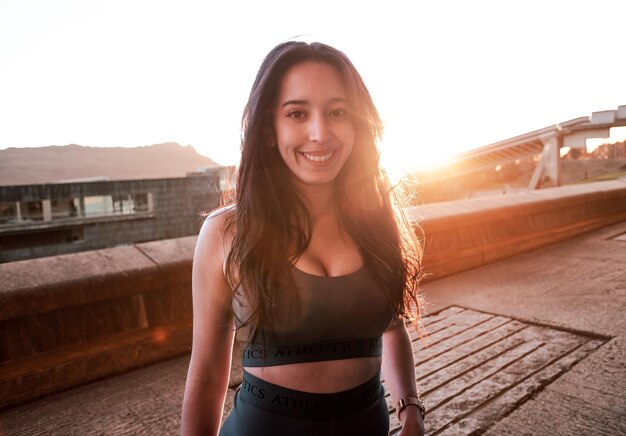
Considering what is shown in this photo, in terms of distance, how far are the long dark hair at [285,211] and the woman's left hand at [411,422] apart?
36 centimetres

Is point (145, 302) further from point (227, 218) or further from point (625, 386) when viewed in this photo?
point (625, 386)

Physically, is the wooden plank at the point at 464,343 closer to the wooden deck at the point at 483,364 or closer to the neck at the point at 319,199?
the wooden deck at the point at 483,364

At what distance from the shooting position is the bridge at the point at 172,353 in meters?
2.43

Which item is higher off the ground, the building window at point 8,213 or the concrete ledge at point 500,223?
the building window at point 8,213

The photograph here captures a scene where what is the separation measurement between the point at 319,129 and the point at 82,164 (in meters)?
189

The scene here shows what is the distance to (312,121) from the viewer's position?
150cm

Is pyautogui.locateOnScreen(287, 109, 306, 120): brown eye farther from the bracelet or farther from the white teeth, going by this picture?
the bracelet

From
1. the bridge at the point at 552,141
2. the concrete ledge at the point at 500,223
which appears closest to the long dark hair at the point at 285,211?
the concrete ledge at the point at 500,223

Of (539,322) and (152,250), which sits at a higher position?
(152,250)

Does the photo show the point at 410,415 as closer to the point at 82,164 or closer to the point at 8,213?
the point at 8,213

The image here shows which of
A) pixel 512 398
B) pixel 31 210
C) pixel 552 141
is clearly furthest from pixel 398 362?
pixel 31 210

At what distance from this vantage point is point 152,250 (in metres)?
3.40

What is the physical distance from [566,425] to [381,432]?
1.42 meters

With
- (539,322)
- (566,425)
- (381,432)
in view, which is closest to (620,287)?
(539,322)
